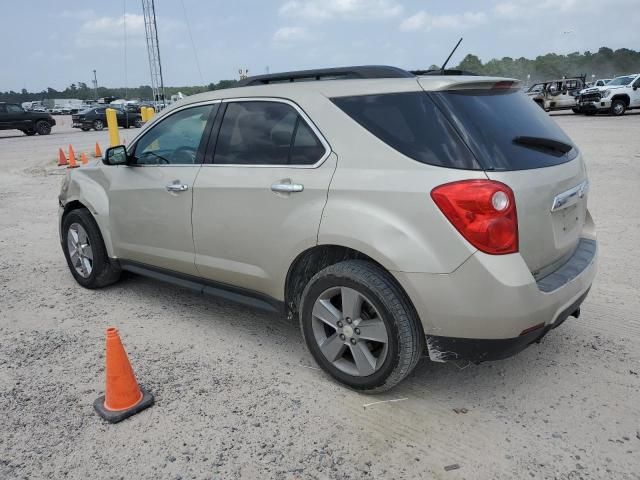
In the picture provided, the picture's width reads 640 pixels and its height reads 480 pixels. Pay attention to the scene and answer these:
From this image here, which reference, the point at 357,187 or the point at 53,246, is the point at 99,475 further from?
the point at 53,246

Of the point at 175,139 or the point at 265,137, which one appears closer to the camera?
the point at 265,137

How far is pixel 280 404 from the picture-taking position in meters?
3.00

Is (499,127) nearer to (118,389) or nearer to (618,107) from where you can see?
(118,389)

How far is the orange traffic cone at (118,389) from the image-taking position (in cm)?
288

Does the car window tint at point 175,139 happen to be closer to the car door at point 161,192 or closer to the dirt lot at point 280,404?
the car door at point 161,192

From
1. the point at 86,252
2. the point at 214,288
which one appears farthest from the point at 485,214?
the point at 86,252

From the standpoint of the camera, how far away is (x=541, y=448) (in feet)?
8.39

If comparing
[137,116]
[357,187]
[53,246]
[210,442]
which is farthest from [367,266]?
[137,116]

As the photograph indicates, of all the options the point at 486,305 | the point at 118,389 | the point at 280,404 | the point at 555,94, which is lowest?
the point at 280,404

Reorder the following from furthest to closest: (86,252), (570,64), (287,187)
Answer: (570,64), (86,252), (287,187)

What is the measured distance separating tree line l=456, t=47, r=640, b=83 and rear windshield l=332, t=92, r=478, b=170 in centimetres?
8312

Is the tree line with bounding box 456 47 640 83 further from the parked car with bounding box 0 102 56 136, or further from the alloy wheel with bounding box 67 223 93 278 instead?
the alloy wheel with bounding box 67 223 93 278

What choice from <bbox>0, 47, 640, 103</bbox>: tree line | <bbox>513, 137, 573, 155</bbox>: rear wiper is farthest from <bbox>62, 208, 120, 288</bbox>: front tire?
<bbox>0, 47, 640, 103</bbox>: tree line

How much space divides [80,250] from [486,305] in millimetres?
3781
